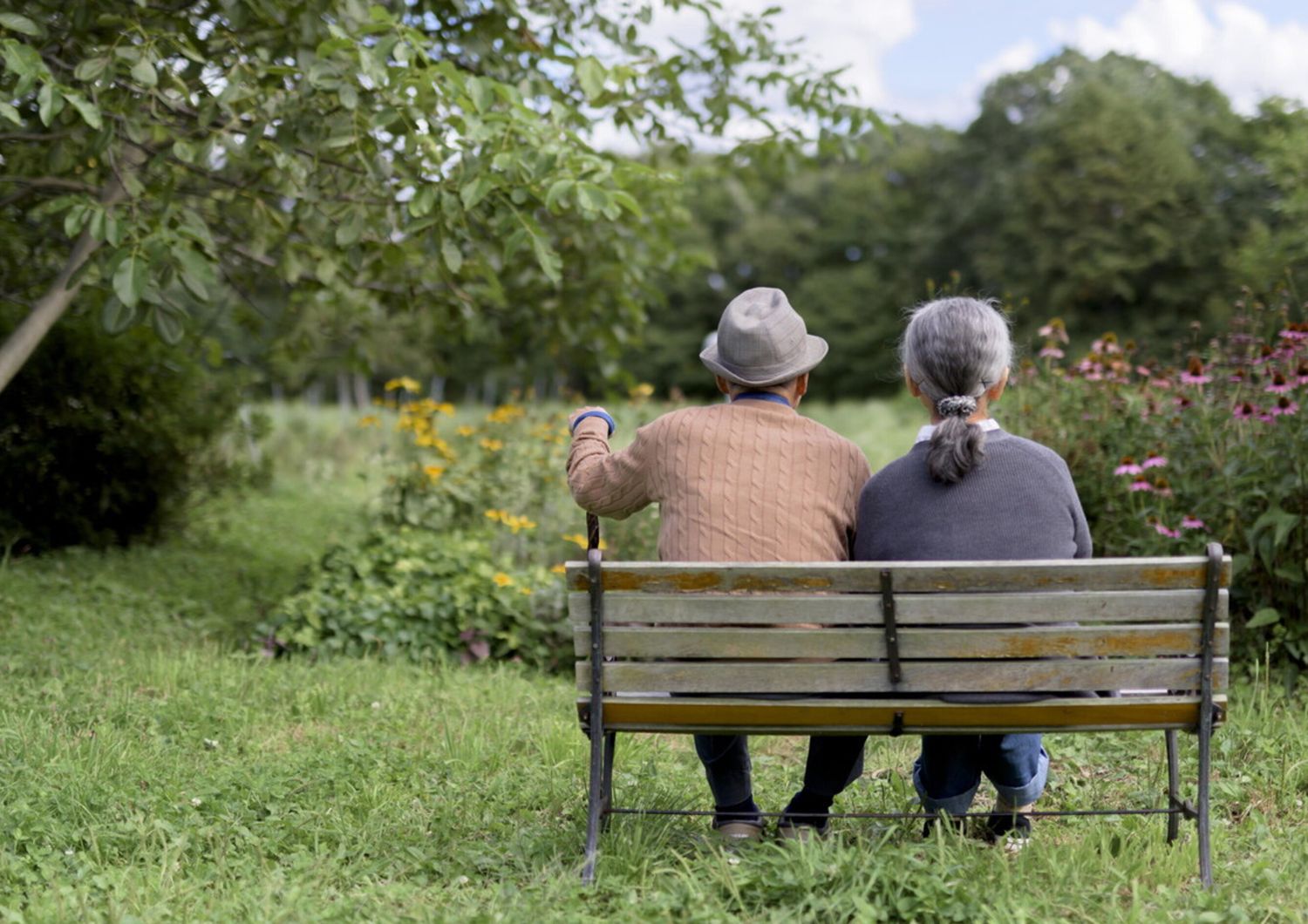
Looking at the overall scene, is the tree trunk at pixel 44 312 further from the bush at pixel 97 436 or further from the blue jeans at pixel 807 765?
the blue jeans at pixel 807 765

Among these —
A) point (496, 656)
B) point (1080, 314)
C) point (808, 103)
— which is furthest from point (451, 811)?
point (1080, 314)

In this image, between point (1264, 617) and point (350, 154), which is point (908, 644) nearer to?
point (1264, 617)

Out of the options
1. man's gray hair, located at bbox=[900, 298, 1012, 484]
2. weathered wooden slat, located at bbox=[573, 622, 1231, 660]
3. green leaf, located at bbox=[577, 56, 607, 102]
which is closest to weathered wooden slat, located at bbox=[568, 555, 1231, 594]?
weathered wooden slat, located at bbox=[573, 622, 1231, 660]

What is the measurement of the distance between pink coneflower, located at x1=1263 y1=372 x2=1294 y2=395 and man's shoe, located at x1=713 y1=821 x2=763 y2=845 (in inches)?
106

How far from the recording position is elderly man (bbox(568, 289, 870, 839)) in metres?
3.03

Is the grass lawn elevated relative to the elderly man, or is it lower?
lower

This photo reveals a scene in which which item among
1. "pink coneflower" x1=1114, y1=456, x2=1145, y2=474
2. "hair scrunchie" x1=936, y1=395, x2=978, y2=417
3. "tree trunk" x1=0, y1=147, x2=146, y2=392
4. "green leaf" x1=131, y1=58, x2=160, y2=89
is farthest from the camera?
"tree trunk" x1=0, y1=147, x2=146, y2=392

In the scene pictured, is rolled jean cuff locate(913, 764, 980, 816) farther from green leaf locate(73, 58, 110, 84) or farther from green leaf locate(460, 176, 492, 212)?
green leaf locate(73, 58, 110, 84)

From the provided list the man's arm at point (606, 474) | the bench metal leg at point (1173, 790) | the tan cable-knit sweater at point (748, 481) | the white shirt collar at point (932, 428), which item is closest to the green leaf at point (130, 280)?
the man's arm at point (606, 474)

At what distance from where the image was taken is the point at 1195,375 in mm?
5102

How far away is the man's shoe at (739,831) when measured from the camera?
322cm

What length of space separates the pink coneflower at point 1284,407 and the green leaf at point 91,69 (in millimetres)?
4371

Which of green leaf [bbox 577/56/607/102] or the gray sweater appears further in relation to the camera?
green leaf [bbox 577/56/607/102]

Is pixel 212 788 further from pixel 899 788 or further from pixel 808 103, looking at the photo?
pixel 808 103
